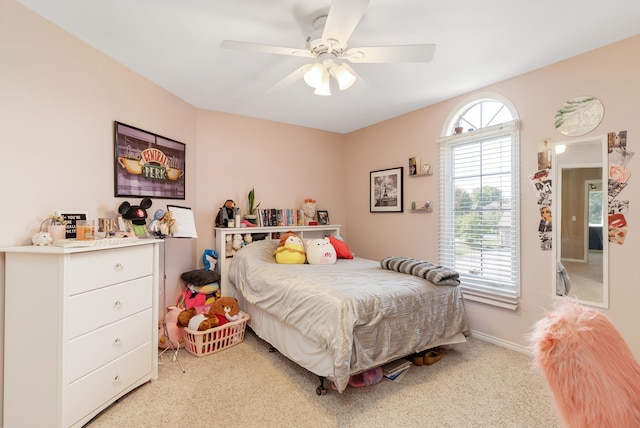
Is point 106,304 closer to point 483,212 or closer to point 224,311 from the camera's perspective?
point 224,311

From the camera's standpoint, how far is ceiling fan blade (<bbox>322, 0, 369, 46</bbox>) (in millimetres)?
1296

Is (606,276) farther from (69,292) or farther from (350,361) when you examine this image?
(69,292)

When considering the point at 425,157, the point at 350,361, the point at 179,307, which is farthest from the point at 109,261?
the point at 425,157

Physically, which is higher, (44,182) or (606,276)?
(44,182)

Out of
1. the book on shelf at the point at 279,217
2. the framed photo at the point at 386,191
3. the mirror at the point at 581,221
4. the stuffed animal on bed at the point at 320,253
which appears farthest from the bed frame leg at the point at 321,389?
the framed photo at the point at 386,191

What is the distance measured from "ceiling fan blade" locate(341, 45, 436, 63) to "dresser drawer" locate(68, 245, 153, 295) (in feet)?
6.16

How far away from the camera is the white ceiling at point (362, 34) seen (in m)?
1.69

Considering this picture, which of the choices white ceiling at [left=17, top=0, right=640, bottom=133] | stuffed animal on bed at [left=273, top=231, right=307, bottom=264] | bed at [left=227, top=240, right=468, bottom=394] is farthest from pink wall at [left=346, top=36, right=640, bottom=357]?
stuffed animal on bed at [left=273, top=231, right=307, bottom=264]

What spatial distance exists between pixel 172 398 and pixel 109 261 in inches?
38.8

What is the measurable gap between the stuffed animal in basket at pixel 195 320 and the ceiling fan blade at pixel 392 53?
2325 mm

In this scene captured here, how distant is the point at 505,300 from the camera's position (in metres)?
2.65

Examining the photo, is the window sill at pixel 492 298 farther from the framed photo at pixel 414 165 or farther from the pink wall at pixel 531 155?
the framed photo at pixel 414 165

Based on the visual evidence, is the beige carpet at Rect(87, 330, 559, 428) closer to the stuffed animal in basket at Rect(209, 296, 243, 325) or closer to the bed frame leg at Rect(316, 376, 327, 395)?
the bed frame leg at Rect(316, 376, 327, 395)

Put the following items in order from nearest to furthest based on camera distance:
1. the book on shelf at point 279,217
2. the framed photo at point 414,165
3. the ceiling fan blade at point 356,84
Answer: the ceiling fan blade at point 356,84
the framed photo at point 414,165
the book on shelf at point 279,217
